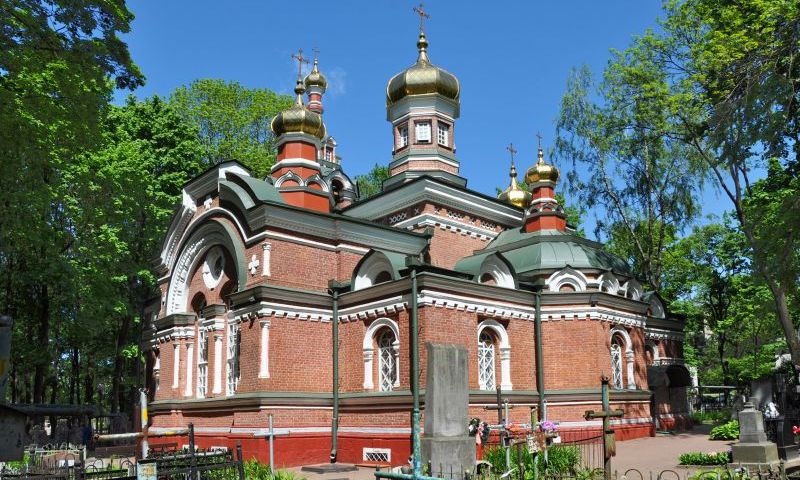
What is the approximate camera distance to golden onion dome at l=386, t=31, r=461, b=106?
2438 cm

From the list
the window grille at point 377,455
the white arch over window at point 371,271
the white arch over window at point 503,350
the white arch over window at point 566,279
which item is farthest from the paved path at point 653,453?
the white arch over window at point 371,271

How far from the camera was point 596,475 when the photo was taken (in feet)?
33.8

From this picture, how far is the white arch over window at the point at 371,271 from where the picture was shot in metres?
16.8

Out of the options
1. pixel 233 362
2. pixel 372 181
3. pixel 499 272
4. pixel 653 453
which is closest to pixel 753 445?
pixel 653 453

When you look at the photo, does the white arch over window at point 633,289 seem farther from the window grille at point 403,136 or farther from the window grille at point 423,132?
the window grille at point 403,136

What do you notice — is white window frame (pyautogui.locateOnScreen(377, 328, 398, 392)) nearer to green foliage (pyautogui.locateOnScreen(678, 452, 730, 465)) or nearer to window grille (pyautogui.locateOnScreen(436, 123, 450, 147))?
green foliage (pyautogui.locateOnScreen(678, 452, 730, 465))

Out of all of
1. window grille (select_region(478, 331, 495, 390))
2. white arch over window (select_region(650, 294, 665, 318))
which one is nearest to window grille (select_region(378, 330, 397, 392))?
window grille (select_region(478, 331, 495, 390))

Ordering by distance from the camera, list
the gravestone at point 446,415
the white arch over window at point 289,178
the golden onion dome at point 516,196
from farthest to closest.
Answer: the golden onion dome at point 516,196 → the white arch over window at point 289,178 → the gravestone at point 446,415

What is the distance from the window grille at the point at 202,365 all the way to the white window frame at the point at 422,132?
10125 millimetres

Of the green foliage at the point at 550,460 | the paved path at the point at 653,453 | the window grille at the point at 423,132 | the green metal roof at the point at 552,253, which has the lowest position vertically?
the paved path at the point at 653,453

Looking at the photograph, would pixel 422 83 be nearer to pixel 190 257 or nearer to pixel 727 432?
pixel 190 257

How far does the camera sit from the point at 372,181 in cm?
4900

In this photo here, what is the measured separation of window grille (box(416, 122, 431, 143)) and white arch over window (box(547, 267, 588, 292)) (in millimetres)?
7957

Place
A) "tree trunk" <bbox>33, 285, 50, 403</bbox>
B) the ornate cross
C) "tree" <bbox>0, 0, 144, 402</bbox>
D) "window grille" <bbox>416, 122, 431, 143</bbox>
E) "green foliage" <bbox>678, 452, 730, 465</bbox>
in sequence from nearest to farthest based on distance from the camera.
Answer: "tree" <bbox>0, 0, 144, 402</bbox> < "green foliage" <bbox>678, 452, 730, 465</bbox> < the ornate cross < "tree trunk" <bbox>33, 285, 50, 403</bbox> < "window grille" <bbox>416, 122, 431, 143</bbox>
